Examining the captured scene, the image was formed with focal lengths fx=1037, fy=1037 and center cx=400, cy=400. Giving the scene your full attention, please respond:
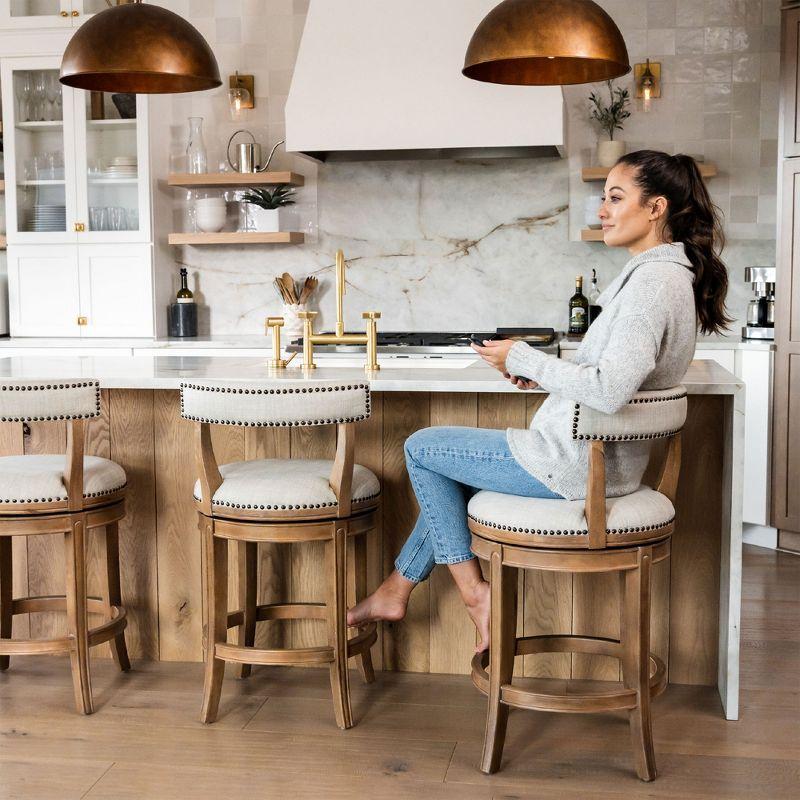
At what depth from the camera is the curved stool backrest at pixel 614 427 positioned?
6.98 ft

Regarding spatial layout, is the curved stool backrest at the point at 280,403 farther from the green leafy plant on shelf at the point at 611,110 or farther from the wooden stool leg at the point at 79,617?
the green leafy plant on shelf at the point at 611,110

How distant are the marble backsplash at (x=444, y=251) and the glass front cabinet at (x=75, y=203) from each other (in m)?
0.46

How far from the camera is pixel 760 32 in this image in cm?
474

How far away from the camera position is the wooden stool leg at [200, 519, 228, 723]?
2508 mm

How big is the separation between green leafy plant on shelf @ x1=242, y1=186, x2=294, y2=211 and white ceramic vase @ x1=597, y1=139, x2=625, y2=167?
1508 mm

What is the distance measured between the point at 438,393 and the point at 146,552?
971 millimetres

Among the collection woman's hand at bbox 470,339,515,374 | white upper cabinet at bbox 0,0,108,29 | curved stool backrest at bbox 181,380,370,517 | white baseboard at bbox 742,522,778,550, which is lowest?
white baseboard at bbox 742,522,778,550

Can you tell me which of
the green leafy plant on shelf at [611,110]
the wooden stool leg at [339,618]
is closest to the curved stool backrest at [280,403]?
the wooden stool leg at [339,618]

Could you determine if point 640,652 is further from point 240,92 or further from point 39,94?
point 39,94

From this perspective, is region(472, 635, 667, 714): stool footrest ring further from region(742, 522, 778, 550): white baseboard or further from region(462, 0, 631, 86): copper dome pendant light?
region(742, 522, 778, 550): white baseboard

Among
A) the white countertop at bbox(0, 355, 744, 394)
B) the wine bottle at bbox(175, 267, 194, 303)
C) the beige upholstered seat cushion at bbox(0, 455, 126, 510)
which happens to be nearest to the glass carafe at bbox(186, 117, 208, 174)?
the wine bottle at bbox(175, 267, 194, 303)

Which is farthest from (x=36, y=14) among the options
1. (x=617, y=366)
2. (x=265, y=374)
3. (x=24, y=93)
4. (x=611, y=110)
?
(x=617, y=366)

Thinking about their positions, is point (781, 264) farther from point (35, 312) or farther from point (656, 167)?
point (35, 312)

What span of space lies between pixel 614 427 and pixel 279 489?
80 cm
